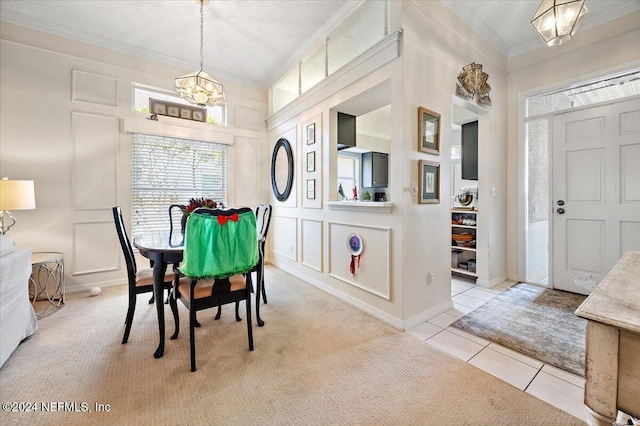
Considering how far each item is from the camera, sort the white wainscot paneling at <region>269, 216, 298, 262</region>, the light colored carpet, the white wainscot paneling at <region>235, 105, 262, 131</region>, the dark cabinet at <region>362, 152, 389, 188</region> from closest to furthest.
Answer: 1. the light colored carpet
2. the white wainscot paneling at <region>269, 216, 298, 262</region>
3. the white wainscot paneling at <region>235, 105, 262, 131</region>
4. the dark cabinet at <region>362, 152, 389, 188</region>

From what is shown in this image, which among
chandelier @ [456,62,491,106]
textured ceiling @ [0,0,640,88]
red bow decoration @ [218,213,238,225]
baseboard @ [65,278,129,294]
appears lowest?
baseboard @ [65,278,129,294]

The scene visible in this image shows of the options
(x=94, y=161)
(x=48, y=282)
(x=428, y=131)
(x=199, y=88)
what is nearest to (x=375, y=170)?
(x=428, y=131)

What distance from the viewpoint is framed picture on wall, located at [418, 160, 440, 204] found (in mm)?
2479

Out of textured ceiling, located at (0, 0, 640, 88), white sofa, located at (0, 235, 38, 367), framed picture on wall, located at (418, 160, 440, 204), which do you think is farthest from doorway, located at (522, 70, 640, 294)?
white sofa, located at (0, 235, 38, 367)

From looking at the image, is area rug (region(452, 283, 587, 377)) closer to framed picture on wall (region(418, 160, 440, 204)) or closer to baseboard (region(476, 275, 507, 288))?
baseboard (region(476, 275, 507, 288))

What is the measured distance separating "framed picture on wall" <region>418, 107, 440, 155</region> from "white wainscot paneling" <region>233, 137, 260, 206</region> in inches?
117

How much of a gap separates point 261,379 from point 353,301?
1.40 meters

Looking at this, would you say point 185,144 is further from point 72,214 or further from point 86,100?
point 72,214

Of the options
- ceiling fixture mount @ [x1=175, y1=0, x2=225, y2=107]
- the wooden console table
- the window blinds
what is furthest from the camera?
the window blinds

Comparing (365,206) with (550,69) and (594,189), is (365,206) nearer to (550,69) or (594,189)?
(594,189)

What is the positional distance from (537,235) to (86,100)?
237 inches

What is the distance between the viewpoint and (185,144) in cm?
399

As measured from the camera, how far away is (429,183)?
2580mm

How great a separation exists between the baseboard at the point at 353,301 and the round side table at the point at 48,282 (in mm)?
2663
